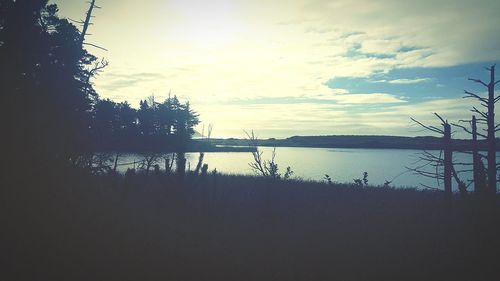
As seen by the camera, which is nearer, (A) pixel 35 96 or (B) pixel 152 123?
(A) pixel 35 96

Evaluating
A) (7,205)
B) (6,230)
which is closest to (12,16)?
(7,205)

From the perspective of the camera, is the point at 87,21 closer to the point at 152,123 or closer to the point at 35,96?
the point at 35,96

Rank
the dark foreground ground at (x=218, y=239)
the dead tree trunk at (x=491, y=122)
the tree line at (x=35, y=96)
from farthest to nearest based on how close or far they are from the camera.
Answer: the dead tree trunk at (x=491, y=122)
the tree line at (x=35, y=96)
the dark foreground ground at (x=218, y=239)

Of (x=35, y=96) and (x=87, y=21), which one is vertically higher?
(x=87, y=21)

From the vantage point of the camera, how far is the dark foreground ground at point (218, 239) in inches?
320

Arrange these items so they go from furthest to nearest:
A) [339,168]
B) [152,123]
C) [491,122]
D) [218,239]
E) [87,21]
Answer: [152,123], [339,168], [87,21], [491,122], [218,239]

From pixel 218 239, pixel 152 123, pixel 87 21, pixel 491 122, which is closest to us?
pixel 218 239

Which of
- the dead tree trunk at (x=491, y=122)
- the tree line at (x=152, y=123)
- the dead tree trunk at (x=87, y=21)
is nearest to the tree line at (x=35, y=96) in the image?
the dead tree trunk at (x=87, y=21)

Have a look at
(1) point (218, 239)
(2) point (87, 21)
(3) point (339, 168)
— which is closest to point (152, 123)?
(3) point (339, 168)

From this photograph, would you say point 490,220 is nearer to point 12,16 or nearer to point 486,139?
point 486,139

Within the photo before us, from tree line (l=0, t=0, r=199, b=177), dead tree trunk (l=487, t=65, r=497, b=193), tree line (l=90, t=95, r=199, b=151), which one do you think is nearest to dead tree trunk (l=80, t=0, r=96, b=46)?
tree line (l=0, t=0, r=199, b=177)

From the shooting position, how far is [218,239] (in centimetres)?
1060

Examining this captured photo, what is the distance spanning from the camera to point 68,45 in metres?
16.7

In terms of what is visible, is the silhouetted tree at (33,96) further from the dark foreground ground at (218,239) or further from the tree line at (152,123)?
Answer: the tree line at (152,123)
